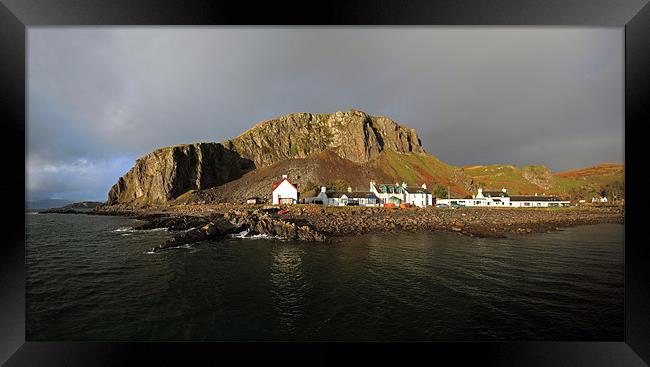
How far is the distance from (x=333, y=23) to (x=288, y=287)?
6.32 m

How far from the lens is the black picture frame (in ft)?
9.23

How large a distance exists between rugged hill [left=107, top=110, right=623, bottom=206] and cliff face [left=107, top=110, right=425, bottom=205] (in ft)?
0.79

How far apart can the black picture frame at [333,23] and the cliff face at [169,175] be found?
7312 centimetres

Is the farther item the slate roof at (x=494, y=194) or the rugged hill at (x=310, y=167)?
the rugged hill at (x=310, y=167)

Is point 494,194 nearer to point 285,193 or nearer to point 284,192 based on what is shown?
point 285,193

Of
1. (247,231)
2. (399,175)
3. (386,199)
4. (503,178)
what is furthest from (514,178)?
(247,231)

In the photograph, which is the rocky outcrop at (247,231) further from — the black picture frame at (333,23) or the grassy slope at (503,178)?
the grassy slope at (503,178)

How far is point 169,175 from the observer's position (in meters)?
Answer: 66.2

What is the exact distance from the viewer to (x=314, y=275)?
7.73 meters

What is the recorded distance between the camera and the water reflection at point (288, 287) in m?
5.01

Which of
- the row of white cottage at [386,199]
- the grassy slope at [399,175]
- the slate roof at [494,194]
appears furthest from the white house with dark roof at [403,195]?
the grassy slope at [399,175]
